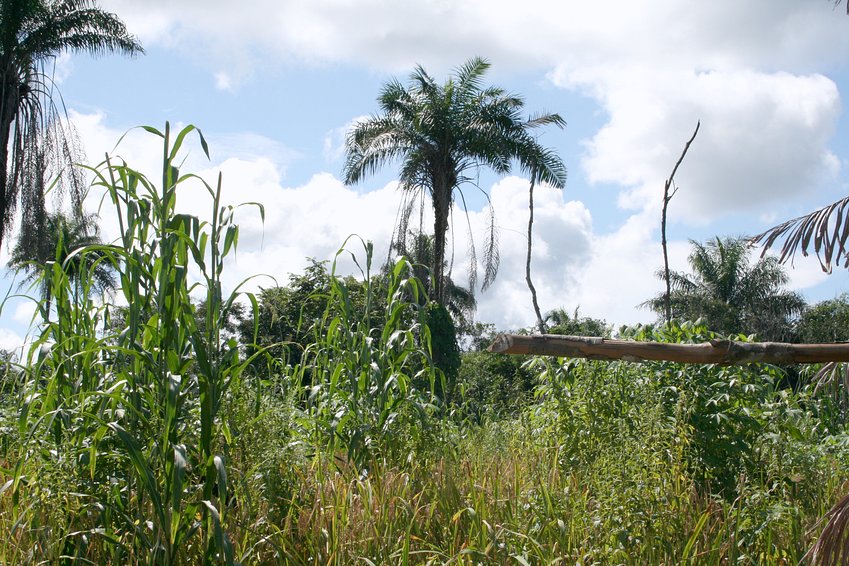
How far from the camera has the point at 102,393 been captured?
2.61 metres

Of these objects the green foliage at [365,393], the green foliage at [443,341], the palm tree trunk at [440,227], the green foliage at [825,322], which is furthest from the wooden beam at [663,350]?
the green foliage at [825,322]

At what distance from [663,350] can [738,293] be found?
27475 millimetres

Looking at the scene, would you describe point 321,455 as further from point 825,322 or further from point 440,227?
point 825,322

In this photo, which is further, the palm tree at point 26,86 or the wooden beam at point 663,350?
the palm tree at point 26,86

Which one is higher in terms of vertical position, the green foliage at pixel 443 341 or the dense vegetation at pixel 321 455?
the green foliage at pixel 443 341

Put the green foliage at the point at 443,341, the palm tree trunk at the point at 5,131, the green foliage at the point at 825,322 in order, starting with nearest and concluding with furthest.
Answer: the palm tree trunk at the point at 5,131, the green foliage at the point at 443,341, the green foliage at the point at 825,322

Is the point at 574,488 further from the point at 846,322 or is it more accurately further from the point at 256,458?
the point at 846,322

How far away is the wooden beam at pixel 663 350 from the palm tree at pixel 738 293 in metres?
25.1

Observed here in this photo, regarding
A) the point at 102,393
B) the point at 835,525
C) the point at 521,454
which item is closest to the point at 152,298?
the point at 102,393

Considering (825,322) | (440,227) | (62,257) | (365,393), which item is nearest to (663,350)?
(365,393)

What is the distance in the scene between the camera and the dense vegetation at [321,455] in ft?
9.48

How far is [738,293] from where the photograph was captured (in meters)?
28.5

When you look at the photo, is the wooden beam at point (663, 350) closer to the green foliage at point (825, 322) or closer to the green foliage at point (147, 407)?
the green foliage at point (147, 407)

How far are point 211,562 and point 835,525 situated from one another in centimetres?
216
